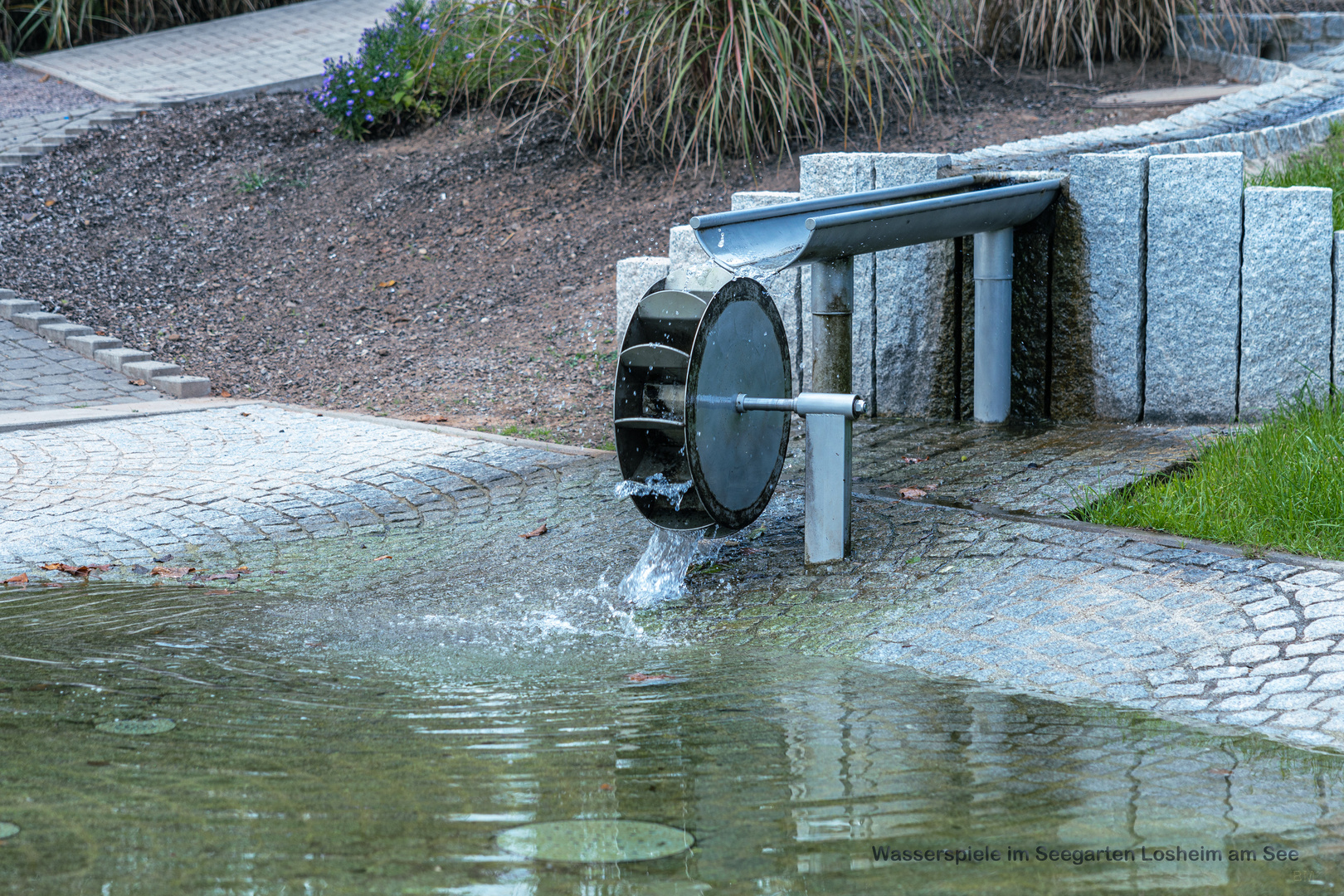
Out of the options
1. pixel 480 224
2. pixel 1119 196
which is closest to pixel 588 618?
pixel 1119 196

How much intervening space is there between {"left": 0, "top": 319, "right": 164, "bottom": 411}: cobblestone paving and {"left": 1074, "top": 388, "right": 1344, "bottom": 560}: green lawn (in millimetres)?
6220

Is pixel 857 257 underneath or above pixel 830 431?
above

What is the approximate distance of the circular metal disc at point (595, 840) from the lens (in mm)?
2754

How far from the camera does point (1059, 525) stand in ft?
15.9

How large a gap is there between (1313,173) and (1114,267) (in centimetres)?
195

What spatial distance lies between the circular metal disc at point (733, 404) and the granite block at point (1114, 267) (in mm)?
1909

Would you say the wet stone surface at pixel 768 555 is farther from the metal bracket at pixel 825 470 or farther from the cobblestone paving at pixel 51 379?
the cobblestone paving at pixel 51 379

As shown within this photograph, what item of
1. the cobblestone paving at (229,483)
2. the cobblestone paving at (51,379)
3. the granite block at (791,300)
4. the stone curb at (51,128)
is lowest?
the cobblestone paving at (229,483)

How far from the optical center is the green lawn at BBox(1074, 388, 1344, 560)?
4453 mm

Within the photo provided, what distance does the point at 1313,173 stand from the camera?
23.5 feet

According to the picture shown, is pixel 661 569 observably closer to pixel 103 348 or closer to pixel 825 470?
pixel 825 470

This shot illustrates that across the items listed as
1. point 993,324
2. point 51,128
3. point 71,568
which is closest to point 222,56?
point 51,128

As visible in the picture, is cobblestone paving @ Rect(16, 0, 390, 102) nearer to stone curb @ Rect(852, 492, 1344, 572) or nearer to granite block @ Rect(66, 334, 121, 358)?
granite block @ Rect(66, 334, 121, 358)

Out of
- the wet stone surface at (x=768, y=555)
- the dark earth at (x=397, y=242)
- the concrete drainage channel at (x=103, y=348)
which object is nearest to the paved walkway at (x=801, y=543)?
the wet stone surface at (x=768, y=555)
